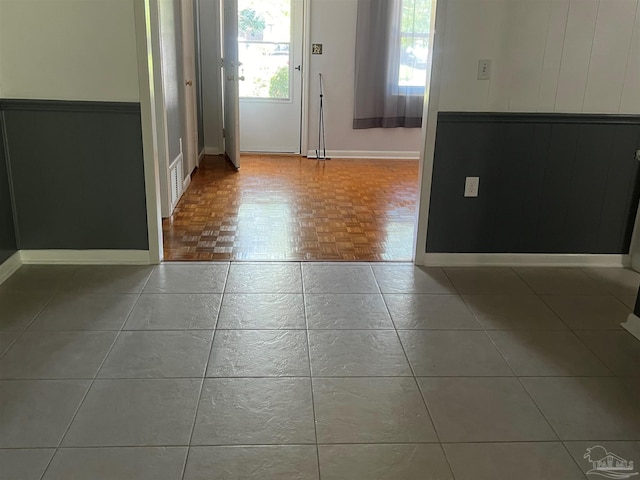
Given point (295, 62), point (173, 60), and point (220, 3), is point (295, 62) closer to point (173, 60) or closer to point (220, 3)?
point (220, 3)

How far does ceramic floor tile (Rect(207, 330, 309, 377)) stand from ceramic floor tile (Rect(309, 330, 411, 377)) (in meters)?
0.06

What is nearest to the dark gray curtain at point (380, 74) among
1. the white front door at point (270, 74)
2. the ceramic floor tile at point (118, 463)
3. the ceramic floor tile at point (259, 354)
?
the white front door at point (270, 74)

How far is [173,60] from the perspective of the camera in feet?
14.9

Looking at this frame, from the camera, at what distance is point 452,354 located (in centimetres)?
246

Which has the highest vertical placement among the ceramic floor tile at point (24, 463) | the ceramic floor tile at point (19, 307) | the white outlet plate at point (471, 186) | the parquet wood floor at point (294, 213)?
the white outlet plate at point (471, 186)

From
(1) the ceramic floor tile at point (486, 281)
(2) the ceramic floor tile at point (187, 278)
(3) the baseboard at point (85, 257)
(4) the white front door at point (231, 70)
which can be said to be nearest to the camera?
(2) the ceramic floor tile at point (187, 278)

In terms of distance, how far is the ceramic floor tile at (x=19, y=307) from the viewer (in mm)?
2588

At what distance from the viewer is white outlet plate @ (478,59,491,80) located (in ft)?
10.2

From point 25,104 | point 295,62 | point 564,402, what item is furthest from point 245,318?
point 295,62

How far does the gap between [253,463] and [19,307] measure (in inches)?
61.5

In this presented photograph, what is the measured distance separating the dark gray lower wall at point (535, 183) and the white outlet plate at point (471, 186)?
0.03m

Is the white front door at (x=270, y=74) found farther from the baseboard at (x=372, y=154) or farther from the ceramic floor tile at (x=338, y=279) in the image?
the ceramic floor tile at (x=338, y=279)

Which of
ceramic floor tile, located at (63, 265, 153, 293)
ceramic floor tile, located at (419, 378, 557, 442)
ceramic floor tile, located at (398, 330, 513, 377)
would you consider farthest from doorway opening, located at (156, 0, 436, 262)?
ceramic floor tile, located at (419, 378, 557, 442)

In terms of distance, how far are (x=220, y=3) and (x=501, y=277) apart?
383cm
